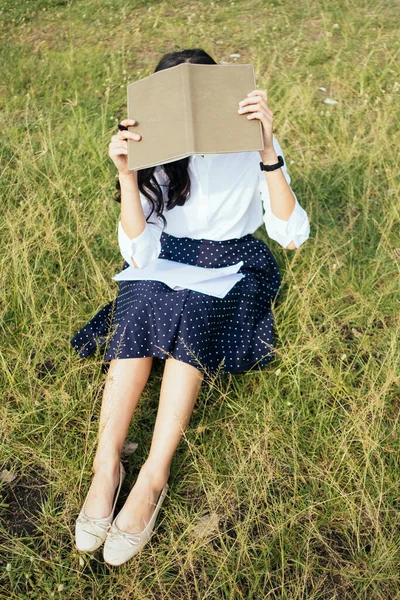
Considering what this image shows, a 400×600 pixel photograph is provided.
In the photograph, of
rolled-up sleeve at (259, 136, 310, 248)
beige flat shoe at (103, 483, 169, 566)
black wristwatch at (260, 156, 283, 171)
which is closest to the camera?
beige flat shoe at (103, 483, 169, 566)

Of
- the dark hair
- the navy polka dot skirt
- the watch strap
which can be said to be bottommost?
the navy polka dot skirt

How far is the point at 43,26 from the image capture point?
5.13 m

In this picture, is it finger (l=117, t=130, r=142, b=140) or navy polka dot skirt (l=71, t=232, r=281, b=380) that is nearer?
finger (l=117, t=130, r=142, b=140)

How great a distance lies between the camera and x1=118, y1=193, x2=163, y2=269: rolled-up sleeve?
225cm

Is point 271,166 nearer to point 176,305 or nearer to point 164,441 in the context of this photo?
point 176,305

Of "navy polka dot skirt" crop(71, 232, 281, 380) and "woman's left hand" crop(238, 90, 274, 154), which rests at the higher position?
"woman's left hand" crop(238, 90, 274, 154)

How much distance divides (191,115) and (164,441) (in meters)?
1.10

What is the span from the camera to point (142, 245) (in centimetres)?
226

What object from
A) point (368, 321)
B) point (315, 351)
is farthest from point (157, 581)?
point (368, 321)

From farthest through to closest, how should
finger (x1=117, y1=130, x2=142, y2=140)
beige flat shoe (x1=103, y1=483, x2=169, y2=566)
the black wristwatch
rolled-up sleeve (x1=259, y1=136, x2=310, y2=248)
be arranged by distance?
rolled-up sleeve (x1=259, y1=136, x2=310, y2=248) → the black wristwatch → finger (x1=117, y1=130, x2=142, y2=140) → beige flat shoe (x1=103, y1=483, x2=169, y2=566)

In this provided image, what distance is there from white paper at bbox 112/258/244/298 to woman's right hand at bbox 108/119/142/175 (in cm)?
42

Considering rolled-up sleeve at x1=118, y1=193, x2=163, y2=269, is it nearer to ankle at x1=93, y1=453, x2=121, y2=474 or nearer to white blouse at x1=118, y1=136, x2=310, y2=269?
white blouse at x1=118, y1=136, x2=310, y2=269

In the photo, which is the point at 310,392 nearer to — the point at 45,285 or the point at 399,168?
the point at 45,285

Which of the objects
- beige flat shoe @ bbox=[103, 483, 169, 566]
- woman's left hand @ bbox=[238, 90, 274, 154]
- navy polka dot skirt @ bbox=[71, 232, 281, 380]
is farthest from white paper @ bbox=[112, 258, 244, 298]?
beige flat shoe @ bbox=[103, 483, 169, 566]
